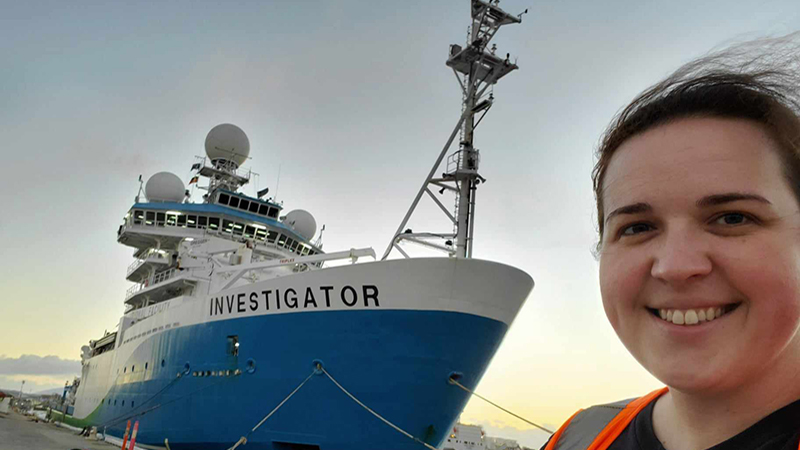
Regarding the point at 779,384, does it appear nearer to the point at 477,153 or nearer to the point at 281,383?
the point at 281,383

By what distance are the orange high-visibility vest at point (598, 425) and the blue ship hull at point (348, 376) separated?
9316 mm

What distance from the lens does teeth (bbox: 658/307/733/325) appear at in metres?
1.16

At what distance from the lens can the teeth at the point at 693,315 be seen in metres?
1.16

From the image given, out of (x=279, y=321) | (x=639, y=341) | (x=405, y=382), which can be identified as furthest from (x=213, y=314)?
(x=639, y=341)

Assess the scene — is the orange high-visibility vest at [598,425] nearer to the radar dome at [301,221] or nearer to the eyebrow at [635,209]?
the eyebrow at [635,209]

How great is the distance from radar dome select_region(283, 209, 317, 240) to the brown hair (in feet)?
86.8

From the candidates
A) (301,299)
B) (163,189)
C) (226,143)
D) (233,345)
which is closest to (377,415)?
(301,299)

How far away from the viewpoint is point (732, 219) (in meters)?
1.15

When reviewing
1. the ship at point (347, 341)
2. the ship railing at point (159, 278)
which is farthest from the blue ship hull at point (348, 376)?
the ship railing at point (159, 278)

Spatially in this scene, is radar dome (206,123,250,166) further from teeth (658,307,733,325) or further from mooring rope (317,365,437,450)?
teeth (658,307,733,325)

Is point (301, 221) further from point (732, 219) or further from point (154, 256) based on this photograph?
point (732, 219)

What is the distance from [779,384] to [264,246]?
22161 millimetres

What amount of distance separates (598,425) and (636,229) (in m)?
0.75

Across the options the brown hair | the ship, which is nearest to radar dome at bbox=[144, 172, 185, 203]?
the ship
